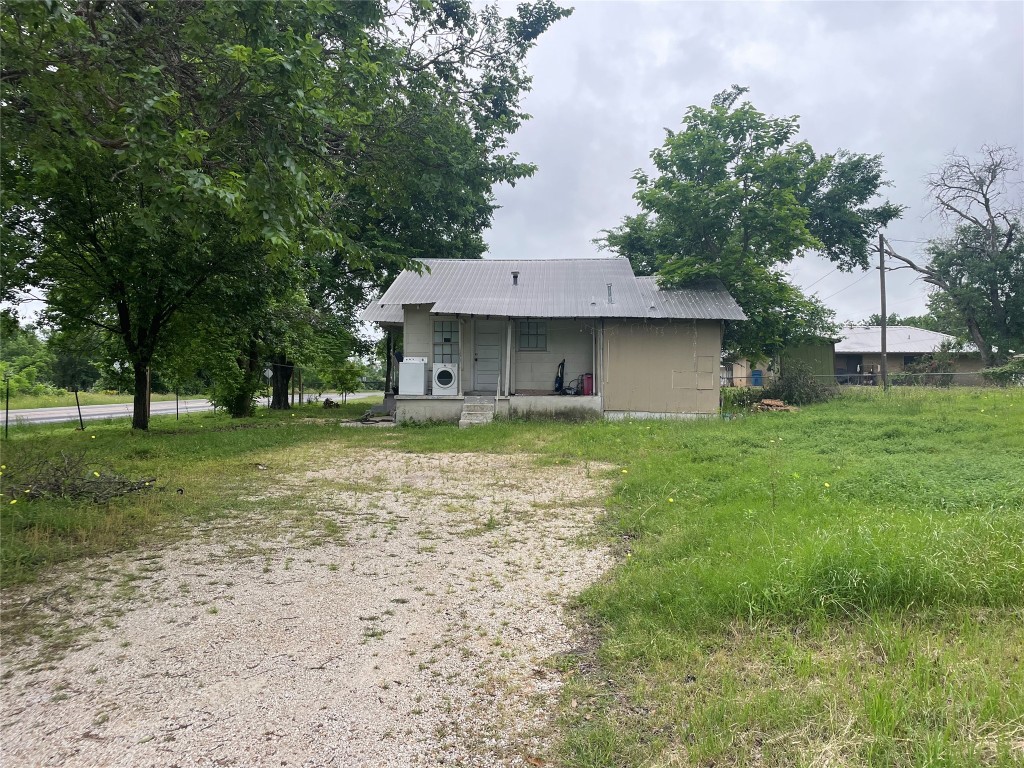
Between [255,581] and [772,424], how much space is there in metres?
10.7

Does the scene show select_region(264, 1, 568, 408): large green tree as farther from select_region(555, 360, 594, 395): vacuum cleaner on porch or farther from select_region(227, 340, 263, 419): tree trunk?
select_region(555, 360, 594, 395): vacuum cleaner on porch

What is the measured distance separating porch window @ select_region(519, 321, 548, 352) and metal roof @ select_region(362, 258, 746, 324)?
0.83 m

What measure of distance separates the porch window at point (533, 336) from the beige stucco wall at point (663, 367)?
77.2 inches

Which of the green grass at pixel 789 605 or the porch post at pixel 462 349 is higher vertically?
the porch post at pixel 462 349

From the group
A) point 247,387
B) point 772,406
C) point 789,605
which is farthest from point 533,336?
point 789,605

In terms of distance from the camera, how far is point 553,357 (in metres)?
16.3

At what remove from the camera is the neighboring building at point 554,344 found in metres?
14.7

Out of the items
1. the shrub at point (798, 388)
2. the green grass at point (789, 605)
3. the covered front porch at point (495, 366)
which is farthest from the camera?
the shrub at point (798, 388)

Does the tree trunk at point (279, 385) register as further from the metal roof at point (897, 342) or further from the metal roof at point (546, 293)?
the metal roof at point (897, 342)

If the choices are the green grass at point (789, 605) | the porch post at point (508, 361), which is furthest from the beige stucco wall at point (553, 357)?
the green grass at point (789, 605)

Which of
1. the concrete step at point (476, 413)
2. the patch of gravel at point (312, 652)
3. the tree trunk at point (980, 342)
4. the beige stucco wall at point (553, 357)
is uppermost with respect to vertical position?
the tree trunk at point (980, 342)

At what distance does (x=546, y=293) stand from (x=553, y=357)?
1.91m

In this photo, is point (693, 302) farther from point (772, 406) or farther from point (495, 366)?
point (495, 366)

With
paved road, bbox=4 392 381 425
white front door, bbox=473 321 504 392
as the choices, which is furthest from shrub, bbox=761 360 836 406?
paved road, bbox=4 392 381 425
